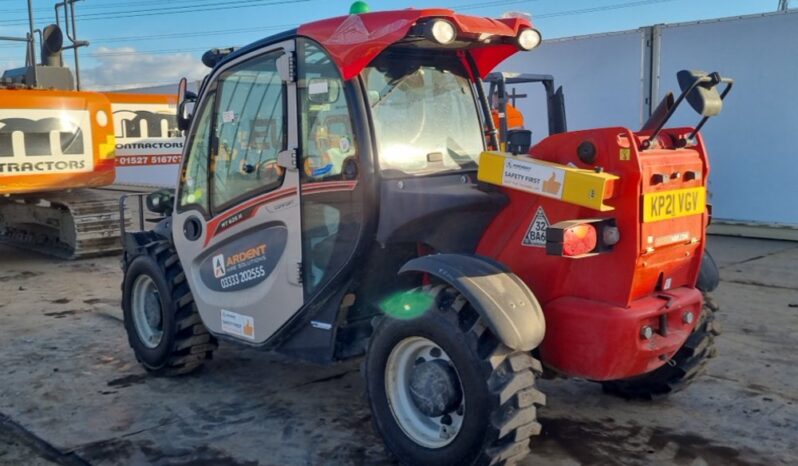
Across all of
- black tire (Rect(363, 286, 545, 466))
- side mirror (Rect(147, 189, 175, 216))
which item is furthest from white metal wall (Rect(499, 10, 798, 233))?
black tire (Rect(363, 286, 545, 466))

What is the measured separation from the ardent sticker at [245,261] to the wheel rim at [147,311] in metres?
0.61

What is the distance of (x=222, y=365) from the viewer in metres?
5.38

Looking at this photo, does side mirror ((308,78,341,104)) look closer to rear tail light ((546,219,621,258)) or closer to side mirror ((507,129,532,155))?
side mirror ((507,129,532,155))

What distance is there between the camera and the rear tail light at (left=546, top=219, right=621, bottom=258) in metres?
3.15

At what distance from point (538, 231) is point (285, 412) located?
190 cm

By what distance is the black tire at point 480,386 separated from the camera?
3.17 meters

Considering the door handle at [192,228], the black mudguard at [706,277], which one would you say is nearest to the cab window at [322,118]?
the door handle at [192,228]

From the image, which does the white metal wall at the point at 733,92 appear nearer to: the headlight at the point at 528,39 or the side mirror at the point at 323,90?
the headlight at the point at 528,39

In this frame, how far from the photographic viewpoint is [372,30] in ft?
11.9

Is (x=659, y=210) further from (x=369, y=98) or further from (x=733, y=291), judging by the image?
(x=733, y=291)

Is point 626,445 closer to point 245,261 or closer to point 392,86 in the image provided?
point 392,86

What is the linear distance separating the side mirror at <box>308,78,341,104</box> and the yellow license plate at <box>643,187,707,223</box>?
1.59m

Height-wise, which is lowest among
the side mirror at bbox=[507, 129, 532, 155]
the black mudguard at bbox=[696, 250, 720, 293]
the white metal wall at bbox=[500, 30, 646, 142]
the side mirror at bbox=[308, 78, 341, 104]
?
the black mudguard at bbox=[696, 250, 720, 293]

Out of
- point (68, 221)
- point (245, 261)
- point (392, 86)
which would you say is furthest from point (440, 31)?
point (68, 221)
